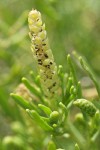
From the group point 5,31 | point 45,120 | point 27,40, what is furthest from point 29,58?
point 45,120

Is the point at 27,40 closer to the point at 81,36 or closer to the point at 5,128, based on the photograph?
the point at 81,36

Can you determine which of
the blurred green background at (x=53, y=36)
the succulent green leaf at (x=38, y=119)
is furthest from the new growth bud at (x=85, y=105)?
the blurred green background at (x=53, y=36)

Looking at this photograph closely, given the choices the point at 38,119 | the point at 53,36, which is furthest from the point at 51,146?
the point at 53,36

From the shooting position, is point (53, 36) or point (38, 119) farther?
point (53, 36)

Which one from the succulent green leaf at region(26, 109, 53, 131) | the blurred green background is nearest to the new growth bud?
the succulent green leaf at region(26, 109, 53, 131)

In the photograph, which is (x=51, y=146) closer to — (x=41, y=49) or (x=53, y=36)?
(x=41, y=49)

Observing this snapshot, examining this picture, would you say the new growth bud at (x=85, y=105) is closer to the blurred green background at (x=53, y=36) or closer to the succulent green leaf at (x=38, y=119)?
the succulent green leaf at (x=38, y=119)
